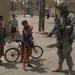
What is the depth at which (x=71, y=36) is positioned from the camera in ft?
26.0

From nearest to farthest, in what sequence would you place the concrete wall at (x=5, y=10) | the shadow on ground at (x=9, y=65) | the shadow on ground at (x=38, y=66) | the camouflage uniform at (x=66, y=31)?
the camouflage uniform at (x=66, y=31), the shadow on ground at (x=38, y=66), the shadow on ground at (x=9, y=65), the concrete wall at (x=5, y=10)

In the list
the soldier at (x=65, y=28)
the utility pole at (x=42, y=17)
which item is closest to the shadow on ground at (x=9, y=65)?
the soldier at (x=65, y=28)

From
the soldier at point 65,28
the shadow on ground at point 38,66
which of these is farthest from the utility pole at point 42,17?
the soldier at point 65,28

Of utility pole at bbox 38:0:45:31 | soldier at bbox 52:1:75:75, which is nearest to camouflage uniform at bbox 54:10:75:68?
soldier at bbox 52:1:75:75

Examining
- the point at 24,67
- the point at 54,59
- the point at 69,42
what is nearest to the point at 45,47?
the point at 54,59

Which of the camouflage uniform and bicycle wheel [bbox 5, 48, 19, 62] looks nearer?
the camouflage uniform

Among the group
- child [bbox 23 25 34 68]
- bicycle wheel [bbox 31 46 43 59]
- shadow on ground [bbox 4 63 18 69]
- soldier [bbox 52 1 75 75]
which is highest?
soldier [bbox 52 1 75 75]

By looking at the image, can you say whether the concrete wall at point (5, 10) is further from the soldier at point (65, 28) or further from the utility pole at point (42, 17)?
the soldier at point (65, 28)

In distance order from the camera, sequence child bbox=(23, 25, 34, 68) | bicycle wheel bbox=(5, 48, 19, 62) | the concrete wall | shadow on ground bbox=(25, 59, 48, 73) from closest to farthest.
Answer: shadow on ground bbox=(25, 59, 48, 73), child bbox=(23, 25, 34, 68), bicycle wheel bbox=(5, 48, 19, 62), the concrete wall

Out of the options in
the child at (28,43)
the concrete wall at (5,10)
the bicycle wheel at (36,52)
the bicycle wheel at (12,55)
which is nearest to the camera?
the child at (28,43)

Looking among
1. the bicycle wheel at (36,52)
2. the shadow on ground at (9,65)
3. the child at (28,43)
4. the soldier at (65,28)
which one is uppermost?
the soldier at (65,28)

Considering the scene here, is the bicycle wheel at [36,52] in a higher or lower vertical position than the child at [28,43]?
lower

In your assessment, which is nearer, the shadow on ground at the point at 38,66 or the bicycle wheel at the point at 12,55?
the shadow on ground at the point at 38,66

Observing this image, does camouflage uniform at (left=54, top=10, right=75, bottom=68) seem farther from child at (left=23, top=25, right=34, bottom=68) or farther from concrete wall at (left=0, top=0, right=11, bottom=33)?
concrete wall at (left=0, top=0, right=11, bottom=33)
